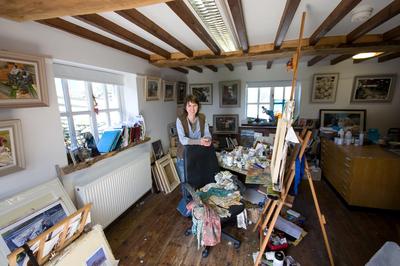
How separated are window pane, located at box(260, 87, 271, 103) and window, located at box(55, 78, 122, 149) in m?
3.07

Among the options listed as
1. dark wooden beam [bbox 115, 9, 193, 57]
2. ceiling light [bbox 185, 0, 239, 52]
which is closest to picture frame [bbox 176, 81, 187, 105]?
dark wooden beam [bbox 115, 9, 193, 57]

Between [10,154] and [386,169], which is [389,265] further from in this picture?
[10,154]

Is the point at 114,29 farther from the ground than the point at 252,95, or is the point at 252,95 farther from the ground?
the point at 114,29

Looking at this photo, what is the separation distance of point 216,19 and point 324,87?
127 inches

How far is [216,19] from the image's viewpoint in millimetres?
1660

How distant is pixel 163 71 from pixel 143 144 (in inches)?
60.2

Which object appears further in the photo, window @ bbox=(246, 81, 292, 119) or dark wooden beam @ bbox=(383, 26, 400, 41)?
window @ bbox=(246, 81, 292, 119)

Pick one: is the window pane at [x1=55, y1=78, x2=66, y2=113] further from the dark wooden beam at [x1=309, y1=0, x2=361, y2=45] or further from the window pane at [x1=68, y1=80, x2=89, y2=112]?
the dark wooden beam at [x1=309, y1=0, x2=361, y2=45]

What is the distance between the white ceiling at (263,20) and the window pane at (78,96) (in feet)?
2.18

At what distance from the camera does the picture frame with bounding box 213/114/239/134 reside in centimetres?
443

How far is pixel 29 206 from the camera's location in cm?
141

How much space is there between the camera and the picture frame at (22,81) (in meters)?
1.30

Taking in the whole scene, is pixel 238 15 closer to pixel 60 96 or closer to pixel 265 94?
pixel 60 96

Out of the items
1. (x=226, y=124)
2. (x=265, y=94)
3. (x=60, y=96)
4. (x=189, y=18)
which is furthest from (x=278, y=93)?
(x=60, y=96)
